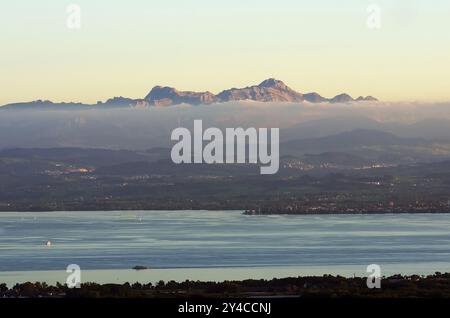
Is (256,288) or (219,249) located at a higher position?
(256,288)

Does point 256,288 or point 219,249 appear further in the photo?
point 219,249

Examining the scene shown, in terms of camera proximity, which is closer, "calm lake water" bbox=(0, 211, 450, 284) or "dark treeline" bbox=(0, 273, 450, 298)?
"dark treeline" bbox=(0, 273, 450, 298)

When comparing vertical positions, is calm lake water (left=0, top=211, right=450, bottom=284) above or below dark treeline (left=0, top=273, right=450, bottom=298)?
below

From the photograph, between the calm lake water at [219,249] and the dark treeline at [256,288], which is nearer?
the dark treeline at [256,288]

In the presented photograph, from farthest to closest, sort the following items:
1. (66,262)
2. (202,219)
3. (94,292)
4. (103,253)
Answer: (202,219) → (103,253) → (66,262) → (94,292)

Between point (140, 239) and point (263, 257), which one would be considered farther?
point (140, 239)

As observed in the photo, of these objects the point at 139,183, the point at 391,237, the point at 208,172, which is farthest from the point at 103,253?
the point at 208,172

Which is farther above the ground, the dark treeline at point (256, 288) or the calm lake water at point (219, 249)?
the dark treeline at point (256, 288)
